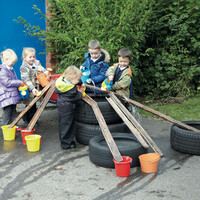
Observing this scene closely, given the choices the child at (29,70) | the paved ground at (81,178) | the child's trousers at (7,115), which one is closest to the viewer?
the paved ground at (81,178)

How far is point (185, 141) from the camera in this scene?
4.64m

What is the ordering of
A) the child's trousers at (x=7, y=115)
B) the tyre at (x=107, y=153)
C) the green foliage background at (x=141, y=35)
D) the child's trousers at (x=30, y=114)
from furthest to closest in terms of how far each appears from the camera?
the green foliage background at (x=141, y=35) < the child's trousers at (x=30, y=114) < the child's trousers at (x=7, y=115) < the tyre at (x=107, y=153)

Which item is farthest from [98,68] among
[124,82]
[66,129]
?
[66,129]

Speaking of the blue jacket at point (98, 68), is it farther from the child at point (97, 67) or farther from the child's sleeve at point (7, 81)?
the child's sleeve at point (7, 81)

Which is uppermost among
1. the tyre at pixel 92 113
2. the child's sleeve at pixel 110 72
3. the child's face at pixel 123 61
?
the child's face at pixel 123 61

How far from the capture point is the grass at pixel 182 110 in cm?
699

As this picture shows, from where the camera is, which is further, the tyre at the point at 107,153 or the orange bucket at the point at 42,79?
the orange bucket at the point at 42,79

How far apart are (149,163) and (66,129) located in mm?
1607

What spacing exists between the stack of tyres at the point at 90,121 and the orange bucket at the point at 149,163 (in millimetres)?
1153

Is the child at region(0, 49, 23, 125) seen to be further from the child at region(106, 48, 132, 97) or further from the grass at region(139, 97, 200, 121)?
the grass at region(139, 97, 200, 121)

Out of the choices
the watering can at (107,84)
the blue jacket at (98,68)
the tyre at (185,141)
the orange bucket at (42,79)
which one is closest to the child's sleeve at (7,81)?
the orange bucket at (42,79)

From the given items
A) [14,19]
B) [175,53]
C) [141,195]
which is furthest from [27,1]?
[141,195]

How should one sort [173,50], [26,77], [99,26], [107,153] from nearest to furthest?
[107,153]
[26,77]
[99,26]
[173,50]

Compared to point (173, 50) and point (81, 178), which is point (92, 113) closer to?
point (81, 178)
